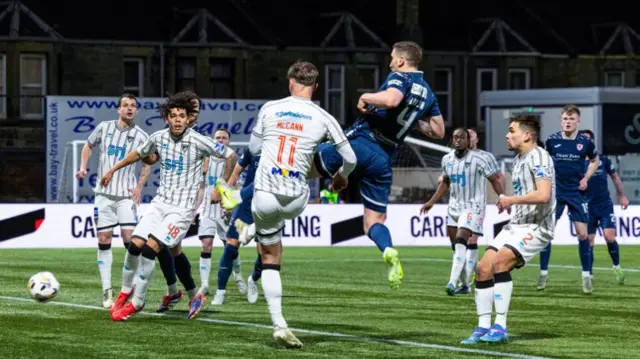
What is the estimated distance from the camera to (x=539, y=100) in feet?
127

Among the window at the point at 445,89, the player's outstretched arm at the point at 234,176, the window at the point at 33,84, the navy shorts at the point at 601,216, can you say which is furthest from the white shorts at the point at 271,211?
the window at the point at 445,89

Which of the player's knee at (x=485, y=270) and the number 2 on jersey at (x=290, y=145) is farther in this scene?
the player's knee at (x=485, y=270)

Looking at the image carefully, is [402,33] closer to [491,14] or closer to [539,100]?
[491,14]

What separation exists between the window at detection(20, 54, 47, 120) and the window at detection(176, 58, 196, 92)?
478 cm

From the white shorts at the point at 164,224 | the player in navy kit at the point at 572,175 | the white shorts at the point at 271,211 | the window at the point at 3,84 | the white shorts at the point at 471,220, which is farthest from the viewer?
the window at the point at 3,84

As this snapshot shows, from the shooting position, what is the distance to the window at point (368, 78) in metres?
56.5

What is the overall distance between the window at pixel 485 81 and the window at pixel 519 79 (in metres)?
0.64

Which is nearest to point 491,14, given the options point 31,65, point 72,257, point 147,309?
point 31,65

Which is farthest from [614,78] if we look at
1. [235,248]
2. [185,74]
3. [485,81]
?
[235,248]

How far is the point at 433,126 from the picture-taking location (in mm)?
13445

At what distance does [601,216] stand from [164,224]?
1069 centimetres

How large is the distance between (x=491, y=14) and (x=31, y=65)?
60.7 ft

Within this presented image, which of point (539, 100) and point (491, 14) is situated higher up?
point (491, 14)

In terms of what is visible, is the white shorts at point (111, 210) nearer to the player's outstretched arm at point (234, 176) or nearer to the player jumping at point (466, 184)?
the player's outstretched arm at point (234, 176)
